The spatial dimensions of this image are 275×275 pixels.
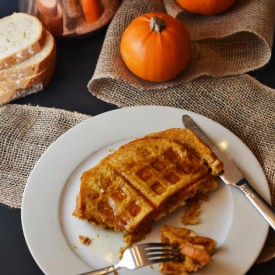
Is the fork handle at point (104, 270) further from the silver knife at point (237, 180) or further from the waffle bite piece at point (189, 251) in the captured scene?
the silver knife at point (237, 180)

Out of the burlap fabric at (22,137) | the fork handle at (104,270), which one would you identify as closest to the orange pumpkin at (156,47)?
the burlap fabric at (22,137)

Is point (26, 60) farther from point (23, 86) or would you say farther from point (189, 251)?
point (189, 251)

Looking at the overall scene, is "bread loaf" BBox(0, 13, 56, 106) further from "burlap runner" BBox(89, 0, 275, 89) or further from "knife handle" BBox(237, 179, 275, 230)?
"knife handle" BBox(237, 179, 275, 230)

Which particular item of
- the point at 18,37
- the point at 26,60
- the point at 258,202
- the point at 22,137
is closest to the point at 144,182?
the point at 258,202

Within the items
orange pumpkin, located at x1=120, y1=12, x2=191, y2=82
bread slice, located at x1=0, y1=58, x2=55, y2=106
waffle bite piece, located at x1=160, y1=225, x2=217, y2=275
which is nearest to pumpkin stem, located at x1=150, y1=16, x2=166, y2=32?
orange pumpkin, located at x1=120, y1=12, x2=191, y2=82

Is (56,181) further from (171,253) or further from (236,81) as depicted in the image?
(236,81)

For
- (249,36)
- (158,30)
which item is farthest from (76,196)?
(249,36)

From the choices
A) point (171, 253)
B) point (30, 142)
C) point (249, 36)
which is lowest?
point (30, 142)
